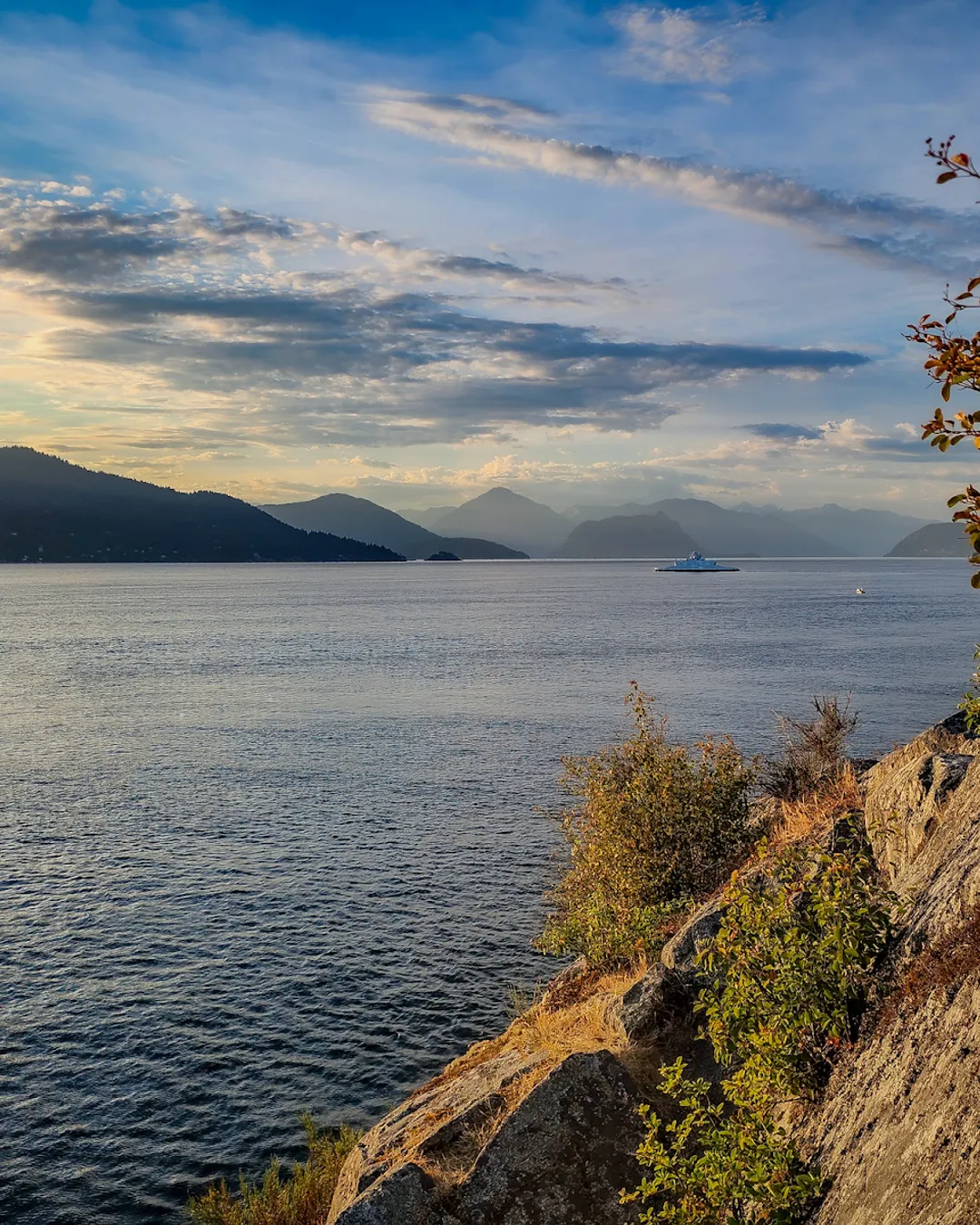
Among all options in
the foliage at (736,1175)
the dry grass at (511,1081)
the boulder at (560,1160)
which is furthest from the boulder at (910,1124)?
the dry grass at (511,1081)

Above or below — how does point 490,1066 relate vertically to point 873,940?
below

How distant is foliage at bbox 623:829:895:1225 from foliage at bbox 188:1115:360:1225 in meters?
9.43

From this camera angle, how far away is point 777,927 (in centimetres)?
1162

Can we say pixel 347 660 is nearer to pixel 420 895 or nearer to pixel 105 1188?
pixel 420 895

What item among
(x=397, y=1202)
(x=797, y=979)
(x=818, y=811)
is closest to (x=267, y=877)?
(x=818, y=811)

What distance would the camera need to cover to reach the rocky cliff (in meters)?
7.95

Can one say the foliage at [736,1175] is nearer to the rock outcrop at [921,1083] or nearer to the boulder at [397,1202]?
the rock outcrop at [921,1083]

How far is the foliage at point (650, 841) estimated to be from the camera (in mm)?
23312

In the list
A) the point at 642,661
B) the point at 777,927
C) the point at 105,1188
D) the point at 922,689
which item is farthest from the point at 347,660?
the point at 777,927

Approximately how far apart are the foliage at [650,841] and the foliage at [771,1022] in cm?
1057

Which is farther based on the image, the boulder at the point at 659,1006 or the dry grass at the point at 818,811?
the dry grass at the point at 818,811

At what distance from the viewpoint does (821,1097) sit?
10.5 metres

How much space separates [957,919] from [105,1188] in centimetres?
1955

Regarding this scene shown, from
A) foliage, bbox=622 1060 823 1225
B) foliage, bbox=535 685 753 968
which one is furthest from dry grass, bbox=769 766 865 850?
foliage, bbox=622 1060 823 1225
